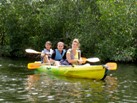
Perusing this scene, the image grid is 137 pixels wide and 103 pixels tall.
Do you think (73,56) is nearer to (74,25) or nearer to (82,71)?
(82,71)

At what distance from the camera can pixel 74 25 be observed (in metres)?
30.2

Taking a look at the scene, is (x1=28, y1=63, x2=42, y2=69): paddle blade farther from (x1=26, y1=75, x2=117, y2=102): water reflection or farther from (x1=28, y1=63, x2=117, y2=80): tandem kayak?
(x1=26, y1=75, x2=117, y2=102): water reflection

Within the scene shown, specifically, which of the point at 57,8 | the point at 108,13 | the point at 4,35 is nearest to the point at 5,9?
the point at 4,35

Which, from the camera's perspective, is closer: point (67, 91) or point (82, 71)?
point (67, 91)

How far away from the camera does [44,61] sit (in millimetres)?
17688

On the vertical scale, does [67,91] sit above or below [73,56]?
below

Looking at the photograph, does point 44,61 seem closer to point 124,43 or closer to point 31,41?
point 124,43

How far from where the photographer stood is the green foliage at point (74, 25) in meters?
26.2

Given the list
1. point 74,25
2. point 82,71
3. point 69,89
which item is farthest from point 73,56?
point 74,25

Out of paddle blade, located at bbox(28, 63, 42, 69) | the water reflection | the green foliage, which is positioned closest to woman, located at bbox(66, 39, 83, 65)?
the water reflection

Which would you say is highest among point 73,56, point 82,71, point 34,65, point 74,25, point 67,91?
point 74,25

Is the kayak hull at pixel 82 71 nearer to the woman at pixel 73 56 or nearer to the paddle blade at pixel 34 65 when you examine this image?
the woman at pixel 73 56

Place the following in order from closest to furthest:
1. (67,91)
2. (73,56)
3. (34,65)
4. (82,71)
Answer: (67,91)
(82,71)
(73,56)
(34,65)

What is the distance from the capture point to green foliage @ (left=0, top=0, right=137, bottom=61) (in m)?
26.2
